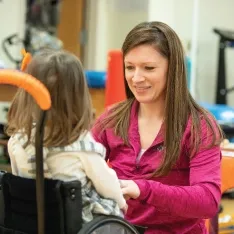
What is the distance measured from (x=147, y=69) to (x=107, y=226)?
1.67ft

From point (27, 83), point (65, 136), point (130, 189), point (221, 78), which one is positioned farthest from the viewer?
point (221, 78)

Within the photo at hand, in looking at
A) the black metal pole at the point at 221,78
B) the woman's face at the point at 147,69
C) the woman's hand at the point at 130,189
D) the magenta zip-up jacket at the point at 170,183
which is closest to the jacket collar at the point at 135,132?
the magenta zip-up jacket at the point at 170,183

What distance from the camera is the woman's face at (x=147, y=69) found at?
4.94ft

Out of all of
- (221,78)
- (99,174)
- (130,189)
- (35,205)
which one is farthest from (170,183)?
(221,78)

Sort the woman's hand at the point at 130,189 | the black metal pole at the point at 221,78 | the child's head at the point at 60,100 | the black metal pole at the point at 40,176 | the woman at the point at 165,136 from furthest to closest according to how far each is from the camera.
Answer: the black metal pole at the point at 221,78, the woman at the point at 165,136, the woman's hand at the point at 130,189, the child's head at the point at 60,100, the black metal pole at the point at 40,176

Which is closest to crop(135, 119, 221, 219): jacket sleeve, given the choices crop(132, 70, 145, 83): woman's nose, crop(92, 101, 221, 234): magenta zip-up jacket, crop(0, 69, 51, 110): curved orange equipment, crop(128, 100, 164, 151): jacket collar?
crop(92, 101, 221, 234): magenta zip-up jacket

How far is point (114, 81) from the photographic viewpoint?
3529 millimetres

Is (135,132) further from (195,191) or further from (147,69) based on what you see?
(195,191)

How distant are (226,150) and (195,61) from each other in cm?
366

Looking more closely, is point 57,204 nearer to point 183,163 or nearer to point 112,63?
point 183,163

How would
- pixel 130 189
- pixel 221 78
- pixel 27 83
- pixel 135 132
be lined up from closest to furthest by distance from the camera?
pixel 27 83, pixel 130 189, pixel 135 132, pixel 221 78

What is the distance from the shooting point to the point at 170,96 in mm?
1542

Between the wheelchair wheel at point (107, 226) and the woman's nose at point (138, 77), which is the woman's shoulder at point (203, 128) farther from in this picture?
the wheelchair wheel at point (107, 226)

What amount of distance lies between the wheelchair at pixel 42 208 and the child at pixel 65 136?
38 mm
